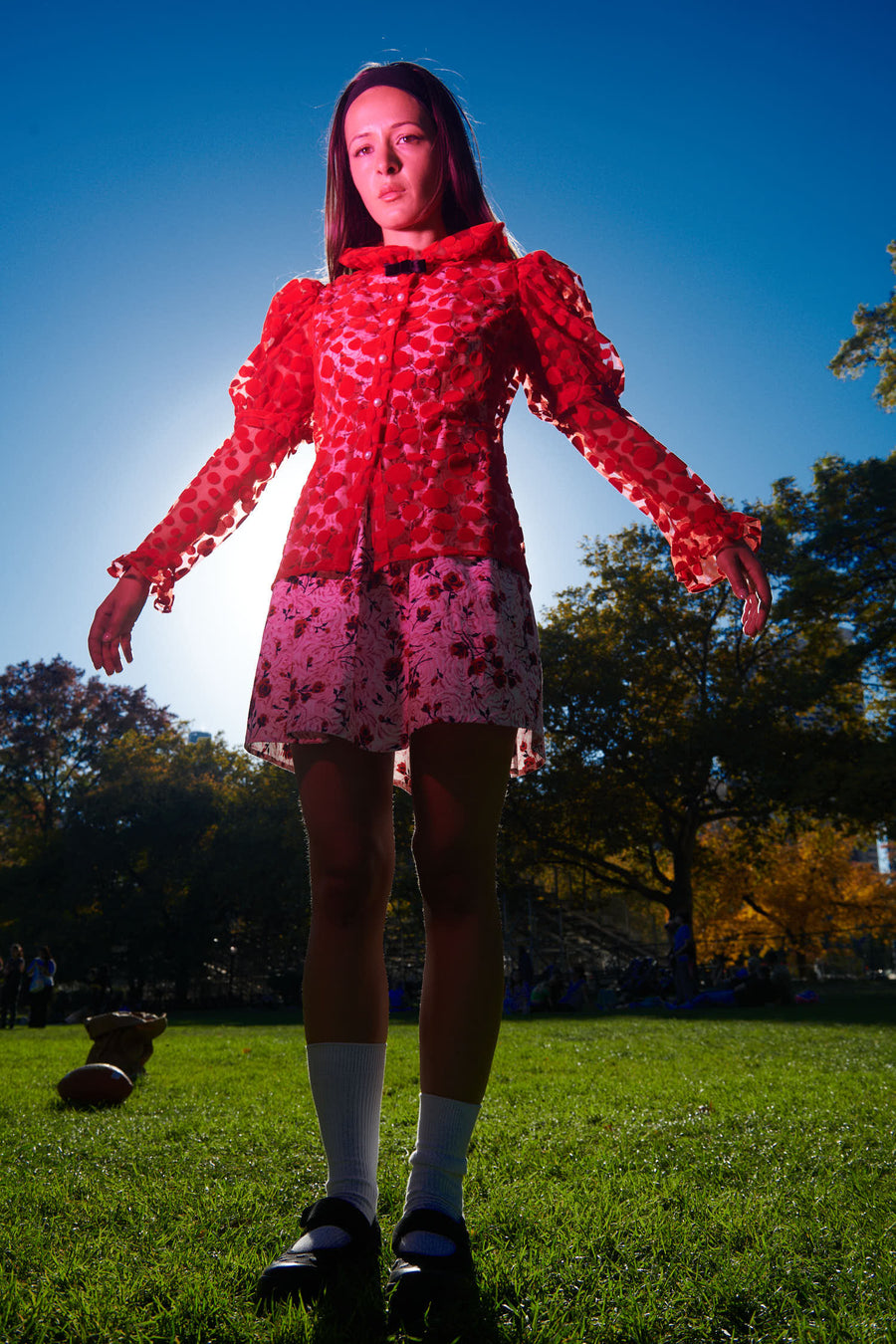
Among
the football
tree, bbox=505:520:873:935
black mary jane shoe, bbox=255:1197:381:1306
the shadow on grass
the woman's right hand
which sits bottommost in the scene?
the shadow on grass

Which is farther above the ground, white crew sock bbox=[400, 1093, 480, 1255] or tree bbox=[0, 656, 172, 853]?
tree bbox=[0, 656, 172, 853]

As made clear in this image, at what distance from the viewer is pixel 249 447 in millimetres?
2643

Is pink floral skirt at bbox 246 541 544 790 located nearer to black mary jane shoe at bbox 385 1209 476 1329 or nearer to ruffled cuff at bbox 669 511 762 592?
ruffled cuff at bbox 669 511 762 592

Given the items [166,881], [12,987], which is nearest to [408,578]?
[12,987]

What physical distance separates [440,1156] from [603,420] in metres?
1.85

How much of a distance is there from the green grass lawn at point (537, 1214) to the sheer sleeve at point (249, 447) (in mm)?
1614

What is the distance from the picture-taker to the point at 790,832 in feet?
81.3

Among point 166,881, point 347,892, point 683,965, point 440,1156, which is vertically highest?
point 166,881

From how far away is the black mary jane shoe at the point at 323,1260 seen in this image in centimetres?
162

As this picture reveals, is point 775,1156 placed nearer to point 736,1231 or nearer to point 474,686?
point 736,1231

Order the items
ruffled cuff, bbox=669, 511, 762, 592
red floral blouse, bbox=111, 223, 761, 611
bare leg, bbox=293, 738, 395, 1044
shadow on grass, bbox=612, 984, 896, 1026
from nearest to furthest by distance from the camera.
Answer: bare leg, bbox=293, 738, 395, 1044, red floral blouse, bbox=111, 223, 761, 611, ruffled cuff, bbox=669, 511, 762, 592, shadow on grass, bbox=612, 984, 896, 1026

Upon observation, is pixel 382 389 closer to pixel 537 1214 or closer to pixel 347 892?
pixel 347 892

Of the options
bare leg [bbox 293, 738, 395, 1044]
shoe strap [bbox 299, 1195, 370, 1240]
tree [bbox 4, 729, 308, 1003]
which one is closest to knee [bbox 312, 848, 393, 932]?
bare leg [bbox 293, 738, 395, 1044]

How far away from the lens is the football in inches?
190
